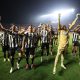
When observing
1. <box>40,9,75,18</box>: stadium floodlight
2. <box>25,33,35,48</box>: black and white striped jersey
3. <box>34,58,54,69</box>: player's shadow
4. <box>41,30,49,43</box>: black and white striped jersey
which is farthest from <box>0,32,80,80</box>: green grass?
<box>40,9,75,18</box>: stadium floodlight

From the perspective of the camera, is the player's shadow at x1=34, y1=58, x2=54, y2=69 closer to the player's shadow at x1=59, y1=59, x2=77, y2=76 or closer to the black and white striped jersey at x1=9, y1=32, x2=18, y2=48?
the player's shadow at x1=59, y1=59, x2=77, y2=76

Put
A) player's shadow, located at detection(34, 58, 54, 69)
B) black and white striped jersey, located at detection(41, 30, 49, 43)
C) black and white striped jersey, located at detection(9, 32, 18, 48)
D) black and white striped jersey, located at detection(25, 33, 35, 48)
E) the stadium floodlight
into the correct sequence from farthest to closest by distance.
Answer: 1. the stadium floodlight
2. black and white striped jersey, located at detection(41, 30, 49, 43)
3. player's shadow, located at detection(34, 58, 54, 69)
4. black and white striped jersey, located at detection(25, 33, 35, 48)
5. black and white striped jersey, located at detection(9, 32, 18, 48)

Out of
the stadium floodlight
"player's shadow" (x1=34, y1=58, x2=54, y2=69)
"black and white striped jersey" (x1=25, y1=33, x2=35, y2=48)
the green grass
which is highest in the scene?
the stadium floodlight

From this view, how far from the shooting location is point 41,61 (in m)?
13.4

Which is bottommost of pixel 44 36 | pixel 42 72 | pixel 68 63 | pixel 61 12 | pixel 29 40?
pixel 42 72

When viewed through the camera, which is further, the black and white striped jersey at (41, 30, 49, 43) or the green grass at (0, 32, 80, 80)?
the black and white striped jersey at (41, 30, 49, 43)

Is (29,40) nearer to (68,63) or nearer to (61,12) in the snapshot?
(68,63)

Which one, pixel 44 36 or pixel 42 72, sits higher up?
pixel 44 36

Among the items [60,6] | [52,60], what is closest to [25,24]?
[60,6]

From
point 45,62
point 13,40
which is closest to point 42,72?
point 45,62

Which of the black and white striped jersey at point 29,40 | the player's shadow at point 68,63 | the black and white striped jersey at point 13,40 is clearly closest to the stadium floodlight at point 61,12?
the player's shadow at point 68,63

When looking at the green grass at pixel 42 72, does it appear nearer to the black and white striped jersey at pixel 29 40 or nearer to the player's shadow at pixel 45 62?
the player's shadow at pixel 45 62

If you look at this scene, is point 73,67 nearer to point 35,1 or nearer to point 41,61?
point 41,61

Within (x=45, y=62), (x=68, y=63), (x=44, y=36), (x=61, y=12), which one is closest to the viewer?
(x=68, y=63)
